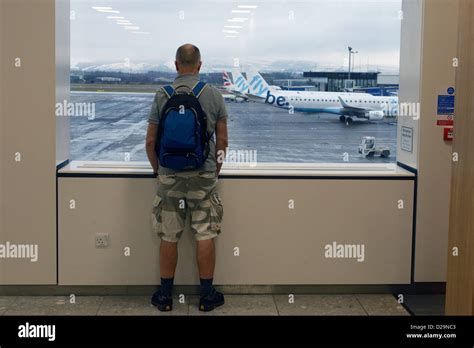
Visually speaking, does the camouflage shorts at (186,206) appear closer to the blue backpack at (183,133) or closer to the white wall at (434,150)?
the blue backpack at (183,133)

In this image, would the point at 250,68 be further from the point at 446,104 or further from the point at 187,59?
the point at 446,104

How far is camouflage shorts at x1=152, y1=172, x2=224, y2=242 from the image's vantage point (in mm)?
3885

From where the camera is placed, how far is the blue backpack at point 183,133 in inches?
147

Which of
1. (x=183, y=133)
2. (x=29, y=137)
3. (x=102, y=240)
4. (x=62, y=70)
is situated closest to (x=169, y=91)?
(x=183, y=133)

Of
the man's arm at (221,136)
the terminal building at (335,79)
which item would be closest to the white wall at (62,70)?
the man's arm at (221,136)

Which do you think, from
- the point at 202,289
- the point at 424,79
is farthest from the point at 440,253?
the point at 202,289

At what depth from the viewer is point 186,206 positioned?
Answer: 13.1 ft

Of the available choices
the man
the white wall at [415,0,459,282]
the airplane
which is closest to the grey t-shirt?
the man

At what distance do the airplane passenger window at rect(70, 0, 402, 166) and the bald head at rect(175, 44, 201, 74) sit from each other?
46 cm

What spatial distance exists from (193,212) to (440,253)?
176 cm

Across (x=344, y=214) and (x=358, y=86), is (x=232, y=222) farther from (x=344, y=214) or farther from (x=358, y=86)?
(x=358, y=86)

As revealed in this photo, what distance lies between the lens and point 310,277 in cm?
434

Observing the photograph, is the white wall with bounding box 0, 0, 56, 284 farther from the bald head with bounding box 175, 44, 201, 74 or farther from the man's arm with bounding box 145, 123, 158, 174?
the bald head with bounding box 175, 44, 201, 74

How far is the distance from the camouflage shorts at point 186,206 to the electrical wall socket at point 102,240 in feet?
1.33
